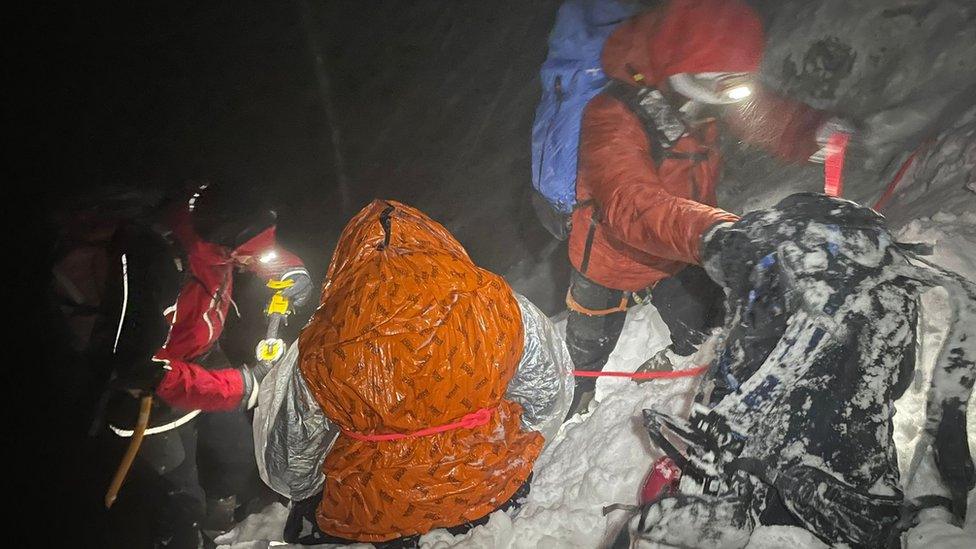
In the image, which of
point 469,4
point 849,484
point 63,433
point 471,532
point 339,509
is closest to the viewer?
point 849,484

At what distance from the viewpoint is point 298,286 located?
5.39 ft

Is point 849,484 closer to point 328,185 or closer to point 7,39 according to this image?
point 328,185

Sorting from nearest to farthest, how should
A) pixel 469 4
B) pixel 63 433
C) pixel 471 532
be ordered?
pixel 471 532 → pixel 63 433 → pixel 469 4

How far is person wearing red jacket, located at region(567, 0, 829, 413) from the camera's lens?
1257mm

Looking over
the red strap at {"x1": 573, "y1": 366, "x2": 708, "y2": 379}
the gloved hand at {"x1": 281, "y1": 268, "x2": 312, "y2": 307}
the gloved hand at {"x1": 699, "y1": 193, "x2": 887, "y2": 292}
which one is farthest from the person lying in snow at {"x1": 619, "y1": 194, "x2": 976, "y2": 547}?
the gloved hand at {"x1": 281, "y1": 268, "x2": 312, "y2": 307}

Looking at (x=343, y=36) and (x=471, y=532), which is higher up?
(x=343, y=36)

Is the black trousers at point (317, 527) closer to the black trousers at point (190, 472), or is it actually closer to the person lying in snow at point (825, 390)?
the person lying in snow at point (825, 390)

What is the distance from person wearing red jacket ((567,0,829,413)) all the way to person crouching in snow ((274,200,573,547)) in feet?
1.30

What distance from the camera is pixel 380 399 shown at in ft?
3.42

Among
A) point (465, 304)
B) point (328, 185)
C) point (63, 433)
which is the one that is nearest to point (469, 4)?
point (328, 185)

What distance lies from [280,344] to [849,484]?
63.6 inches

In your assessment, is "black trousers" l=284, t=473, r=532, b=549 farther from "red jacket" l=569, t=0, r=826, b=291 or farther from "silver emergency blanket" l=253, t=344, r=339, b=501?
"red jacket" l=569, t=0, r=826, b=291

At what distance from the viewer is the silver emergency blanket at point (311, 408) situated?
1230mm

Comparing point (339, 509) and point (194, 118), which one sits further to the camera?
point (194, 118)
